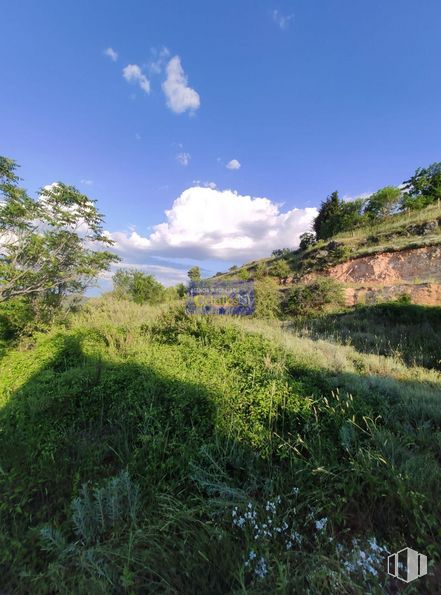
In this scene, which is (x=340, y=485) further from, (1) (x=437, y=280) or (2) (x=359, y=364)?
(1) (x=437, y=280)

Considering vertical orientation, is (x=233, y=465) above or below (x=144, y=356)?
below

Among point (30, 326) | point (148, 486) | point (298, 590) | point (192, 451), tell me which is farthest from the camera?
point (30, 326)

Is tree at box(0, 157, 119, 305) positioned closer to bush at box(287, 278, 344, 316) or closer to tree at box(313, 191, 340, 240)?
bush at box(287, 278, 344, 316)

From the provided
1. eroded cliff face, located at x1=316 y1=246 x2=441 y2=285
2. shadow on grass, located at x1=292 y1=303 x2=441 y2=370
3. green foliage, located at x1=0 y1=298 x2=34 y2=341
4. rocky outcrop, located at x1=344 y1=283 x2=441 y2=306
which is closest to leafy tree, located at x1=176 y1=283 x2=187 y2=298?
eroded cliff face, located at x1=316 y1=246 x2=441 y2=285

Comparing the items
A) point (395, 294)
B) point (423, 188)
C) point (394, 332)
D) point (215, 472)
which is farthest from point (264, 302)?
point (423, 188)

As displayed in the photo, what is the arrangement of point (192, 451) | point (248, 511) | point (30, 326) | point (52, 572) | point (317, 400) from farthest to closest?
1. point (30, 326)
2. point (317, 400)
3. point (192, 451)
4. point (248, 511)
5. point (52, 572)

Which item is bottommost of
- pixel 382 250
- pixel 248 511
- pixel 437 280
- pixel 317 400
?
pixel 248 511

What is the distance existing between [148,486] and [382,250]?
61.4 feet

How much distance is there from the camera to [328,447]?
2023 mm

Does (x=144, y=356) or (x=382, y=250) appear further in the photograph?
(x=382, y=250)

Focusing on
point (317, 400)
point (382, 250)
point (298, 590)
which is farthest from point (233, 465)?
point (382, 250)

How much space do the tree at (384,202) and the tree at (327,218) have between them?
3.37 metres

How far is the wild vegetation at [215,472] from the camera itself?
1311 mm

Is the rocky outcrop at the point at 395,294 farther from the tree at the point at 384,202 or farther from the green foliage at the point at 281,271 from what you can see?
the tree at the point at 384,202
